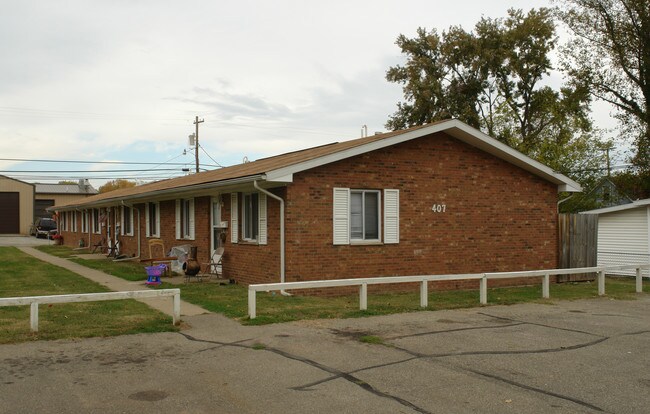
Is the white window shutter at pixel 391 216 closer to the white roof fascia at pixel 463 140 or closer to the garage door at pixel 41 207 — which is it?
the white roof fascia at pixel 463 140

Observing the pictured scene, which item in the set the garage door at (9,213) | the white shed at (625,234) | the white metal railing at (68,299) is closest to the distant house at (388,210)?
the white metal railing at (68,299)

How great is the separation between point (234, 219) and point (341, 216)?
11.0ft

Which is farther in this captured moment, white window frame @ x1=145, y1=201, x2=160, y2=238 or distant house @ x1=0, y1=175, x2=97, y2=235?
distant house @ x1=0, y1=175, x2=97, y2=235

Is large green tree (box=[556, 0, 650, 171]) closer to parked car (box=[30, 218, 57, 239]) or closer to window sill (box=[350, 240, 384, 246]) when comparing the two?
window sill (box=[350, 240, 384, 246])

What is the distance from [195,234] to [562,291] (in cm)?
1051

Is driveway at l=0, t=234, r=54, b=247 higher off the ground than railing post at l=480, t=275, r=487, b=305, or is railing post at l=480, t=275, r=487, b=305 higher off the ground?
railing post at l=480, t=275, r=487, b=305

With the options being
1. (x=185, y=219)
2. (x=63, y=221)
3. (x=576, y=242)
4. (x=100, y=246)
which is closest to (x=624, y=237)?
(x=576, y=242)

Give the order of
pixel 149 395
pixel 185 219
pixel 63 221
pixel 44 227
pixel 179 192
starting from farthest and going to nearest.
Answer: pixel 44 227, pixel 63 221, pixel 185 219, pixel 179 192, pixel 149 395

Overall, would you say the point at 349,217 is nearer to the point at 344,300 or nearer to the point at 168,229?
the point at 344,300

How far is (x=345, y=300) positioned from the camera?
13.6m

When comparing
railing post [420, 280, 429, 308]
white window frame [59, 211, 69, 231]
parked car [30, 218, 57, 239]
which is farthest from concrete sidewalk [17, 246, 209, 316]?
parked car [30, 218, 57, 239]

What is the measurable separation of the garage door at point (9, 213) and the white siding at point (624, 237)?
53912 mm

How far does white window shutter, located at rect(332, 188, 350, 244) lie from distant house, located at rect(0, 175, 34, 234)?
5403 centimetres

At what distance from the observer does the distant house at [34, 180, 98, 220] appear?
214ft
